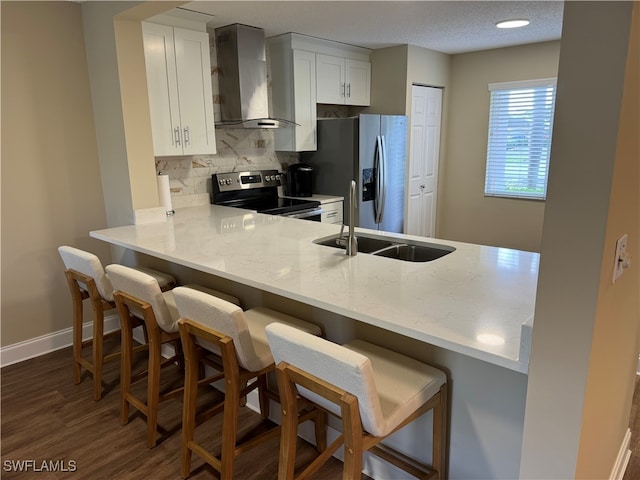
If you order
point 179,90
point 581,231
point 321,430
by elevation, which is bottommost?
point 321,430

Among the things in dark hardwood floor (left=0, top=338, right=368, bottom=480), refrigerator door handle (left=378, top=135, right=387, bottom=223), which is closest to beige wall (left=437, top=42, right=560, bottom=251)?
refrigerator door handle (left=378, top=135, right=387, bottom=223)

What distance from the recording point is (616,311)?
1.23 m

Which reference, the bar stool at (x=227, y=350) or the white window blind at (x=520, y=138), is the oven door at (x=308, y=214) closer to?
the bar stool at (x=227, y=350)

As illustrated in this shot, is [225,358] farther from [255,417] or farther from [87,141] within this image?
[87,141]

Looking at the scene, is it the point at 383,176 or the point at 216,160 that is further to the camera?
the point at 383,176

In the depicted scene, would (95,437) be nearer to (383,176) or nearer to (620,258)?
(620,258)

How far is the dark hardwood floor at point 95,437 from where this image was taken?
1975 millimetres

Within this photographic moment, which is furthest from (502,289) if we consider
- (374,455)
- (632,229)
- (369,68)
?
(369,68)

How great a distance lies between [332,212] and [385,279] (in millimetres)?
2413

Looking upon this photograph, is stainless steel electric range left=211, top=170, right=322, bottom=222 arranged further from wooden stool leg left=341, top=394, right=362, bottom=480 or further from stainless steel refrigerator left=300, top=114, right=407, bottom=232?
wooden stool leg left=341, top=394, right=362, bottom=480

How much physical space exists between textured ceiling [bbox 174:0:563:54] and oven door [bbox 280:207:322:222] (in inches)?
59.6

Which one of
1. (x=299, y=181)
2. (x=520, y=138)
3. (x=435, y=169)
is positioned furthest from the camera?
(x=435, y=169)

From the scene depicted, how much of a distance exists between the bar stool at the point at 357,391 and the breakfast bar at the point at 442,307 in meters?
0.09

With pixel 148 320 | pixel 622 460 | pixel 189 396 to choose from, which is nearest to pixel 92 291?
pixel 148 320
